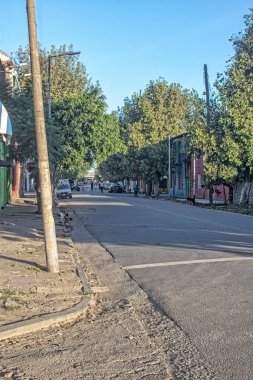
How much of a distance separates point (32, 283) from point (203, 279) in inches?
114

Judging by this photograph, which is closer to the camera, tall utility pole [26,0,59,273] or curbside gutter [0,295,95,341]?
curbside gutter [0,295,95,341]

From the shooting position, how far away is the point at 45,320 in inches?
238

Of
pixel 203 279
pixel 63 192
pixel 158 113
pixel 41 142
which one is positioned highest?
pixel 158 113

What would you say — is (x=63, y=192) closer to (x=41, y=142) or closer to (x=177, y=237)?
(x=177, y=237)

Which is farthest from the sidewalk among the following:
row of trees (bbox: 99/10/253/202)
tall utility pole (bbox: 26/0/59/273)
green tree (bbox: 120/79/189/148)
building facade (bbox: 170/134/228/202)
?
green tree (bbox: 120/79/189/148)

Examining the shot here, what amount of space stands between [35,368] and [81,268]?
17.3ft

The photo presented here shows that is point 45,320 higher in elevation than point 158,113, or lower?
lower

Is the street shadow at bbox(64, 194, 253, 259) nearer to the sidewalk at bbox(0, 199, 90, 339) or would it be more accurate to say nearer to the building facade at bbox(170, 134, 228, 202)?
the sidewalk at bbox(0, 199, 90, 339)

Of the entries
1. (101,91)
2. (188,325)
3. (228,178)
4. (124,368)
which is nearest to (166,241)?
(188,325)

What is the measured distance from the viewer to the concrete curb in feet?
18.4

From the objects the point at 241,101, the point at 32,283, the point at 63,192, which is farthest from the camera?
the point at 63,192

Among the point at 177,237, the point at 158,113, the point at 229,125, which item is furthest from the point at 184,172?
the point at 177,237

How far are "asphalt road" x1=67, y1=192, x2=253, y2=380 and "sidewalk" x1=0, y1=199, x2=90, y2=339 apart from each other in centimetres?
117

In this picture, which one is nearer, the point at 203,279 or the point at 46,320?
the point at 46,320
